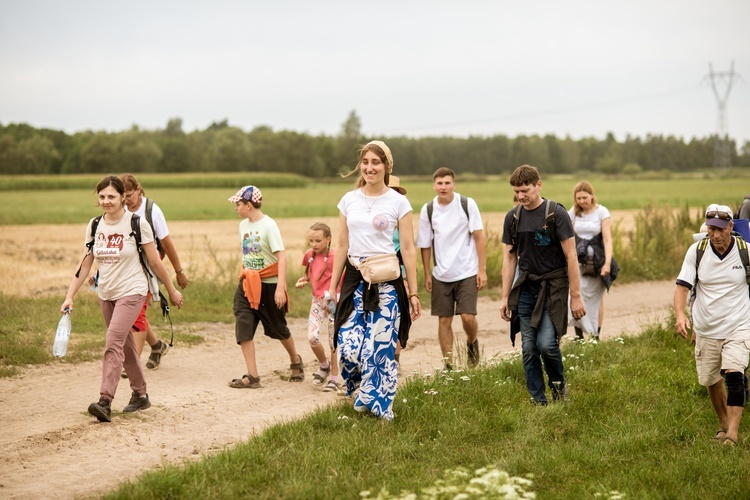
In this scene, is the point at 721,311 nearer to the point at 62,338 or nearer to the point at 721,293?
the point at 721,293

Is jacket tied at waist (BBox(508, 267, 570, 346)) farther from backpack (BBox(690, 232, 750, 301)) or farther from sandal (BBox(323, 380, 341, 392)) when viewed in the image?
sandal (BBox(323, 380, 341, 392))

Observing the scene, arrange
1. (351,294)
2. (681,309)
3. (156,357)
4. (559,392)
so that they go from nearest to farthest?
(681,309) < (351,294) < (559,392) < (156,357)

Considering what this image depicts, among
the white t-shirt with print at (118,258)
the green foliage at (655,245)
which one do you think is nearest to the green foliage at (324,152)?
the green foliage at (655,245)

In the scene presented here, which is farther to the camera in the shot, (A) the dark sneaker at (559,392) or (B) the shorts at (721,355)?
(A) the dark sneaker at (559,392)

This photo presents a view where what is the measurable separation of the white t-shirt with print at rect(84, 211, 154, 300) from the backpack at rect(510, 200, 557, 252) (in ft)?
10.5

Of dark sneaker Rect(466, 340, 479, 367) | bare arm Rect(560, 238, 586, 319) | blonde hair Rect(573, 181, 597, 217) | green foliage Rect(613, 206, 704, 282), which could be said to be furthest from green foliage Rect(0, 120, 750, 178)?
bare arm Rect(560, 238, 586, 319)

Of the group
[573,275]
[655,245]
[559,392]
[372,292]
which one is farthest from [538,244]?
[655,245]

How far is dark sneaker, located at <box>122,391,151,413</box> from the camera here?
7.77m

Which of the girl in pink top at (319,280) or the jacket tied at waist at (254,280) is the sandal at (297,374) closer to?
the girl in pink top at (319,280)

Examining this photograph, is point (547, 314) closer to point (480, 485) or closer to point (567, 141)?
point (480, 485)

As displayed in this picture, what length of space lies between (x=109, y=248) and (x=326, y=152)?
89.6 meters

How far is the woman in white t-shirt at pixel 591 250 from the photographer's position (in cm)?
1057

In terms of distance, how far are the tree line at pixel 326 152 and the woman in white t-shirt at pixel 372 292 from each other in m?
66.7

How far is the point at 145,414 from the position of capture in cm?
771
